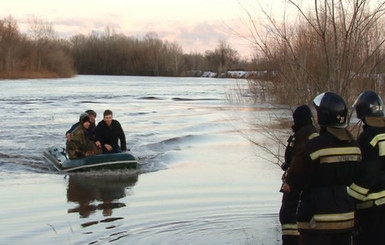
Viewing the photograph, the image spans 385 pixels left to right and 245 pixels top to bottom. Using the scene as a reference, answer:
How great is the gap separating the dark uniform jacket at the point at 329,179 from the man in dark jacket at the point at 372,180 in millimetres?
345

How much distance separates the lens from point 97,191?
40.7ft

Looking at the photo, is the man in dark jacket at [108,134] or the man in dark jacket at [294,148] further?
the man in dark jacket at [108,134]

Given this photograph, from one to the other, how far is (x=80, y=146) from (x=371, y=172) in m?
11.2

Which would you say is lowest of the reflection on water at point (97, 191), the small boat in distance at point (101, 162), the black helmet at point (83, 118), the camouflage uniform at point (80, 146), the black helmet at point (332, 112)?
the reflection on water at point (97, 191)

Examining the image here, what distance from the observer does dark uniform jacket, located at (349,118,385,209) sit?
4699 mm

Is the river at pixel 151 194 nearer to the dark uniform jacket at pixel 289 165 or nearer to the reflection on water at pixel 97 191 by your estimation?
the reflection on water at pixel 97 191

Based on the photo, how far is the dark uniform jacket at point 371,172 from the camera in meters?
4.70

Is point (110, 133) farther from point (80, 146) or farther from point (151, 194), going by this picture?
point (151, 194)

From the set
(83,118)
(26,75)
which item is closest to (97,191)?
(83,118)

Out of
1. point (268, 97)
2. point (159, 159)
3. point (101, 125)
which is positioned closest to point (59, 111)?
point (159, 159)

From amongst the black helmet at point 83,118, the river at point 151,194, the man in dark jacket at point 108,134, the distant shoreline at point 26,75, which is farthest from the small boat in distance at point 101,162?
the distant shoreline at point 26,75

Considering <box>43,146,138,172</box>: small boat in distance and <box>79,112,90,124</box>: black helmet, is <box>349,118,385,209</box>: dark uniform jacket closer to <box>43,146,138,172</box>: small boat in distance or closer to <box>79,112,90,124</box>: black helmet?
<box>43,146,138,172</box>: small boat in distance

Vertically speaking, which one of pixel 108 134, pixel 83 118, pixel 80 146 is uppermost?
pixel 83 118

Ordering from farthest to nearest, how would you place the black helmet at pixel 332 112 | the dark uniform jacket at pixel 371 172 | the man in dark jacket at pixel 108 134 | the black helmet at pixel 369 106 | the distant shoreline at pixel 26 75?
the distant shoreline at pixel 26 75 → the man in dark jacket at pixel 108 134 → the black helmet at pixel 369 106 → the dark uniform jacket at pixel 371 172 → the black helmet at pixel 332 112
